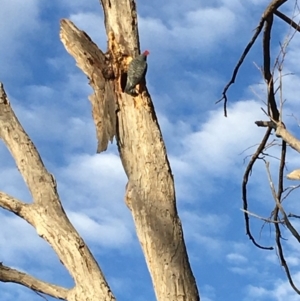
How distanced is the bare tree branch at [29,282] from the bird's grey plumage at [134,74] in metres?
1.06

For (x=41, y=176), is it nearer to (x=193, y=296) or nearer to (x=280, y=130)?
(x=193, y=296)

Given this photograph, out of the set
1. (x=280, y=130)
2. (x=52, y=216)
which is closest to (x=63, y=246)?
(x=52, y=216)

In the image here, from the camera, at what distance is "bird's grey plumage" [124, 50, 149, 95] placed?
2992 mm

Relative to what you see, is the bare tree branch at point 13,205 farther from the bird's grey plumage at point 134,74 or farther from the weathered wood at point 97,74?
the bird's grey plumage at point 134,74

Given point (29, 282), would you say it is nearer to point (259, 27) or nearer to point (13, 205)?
point (13, 205)

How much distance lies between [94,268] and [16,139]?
85cm

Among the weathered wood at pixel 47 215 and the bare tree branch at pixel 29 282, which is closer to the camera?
the weathered wood at pixel 47 215

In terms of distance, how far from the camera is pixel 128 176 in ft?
9.53

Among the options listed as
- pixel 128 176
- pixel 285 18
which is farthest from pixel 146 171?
pixel 285 18

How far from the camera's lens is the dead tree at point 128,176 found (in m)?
2.71

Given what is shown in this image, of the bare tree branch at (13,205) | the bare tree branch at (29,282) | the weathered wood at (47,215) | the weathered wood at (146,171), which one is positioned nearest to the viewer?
the weathered wood at (146,171)

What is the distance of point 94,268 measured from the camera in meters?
2.87

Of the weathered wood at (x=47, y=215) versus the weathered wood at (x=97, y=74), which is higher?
the weathered wood at (x=97, y=74)

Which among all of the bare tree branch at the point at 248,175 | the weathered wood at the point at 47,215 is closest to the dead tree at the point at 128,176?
the weathered wood at the point at 47,215
